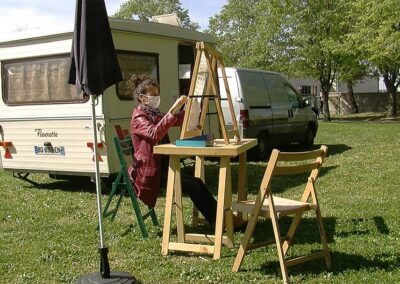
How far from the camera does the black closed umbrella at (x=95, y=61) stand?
4.13m

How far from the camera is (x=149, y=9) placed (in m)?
52.7

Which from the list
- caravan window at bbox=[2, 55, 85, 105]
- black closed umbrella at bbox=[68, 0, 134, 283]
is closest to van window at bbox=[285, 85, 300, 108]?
caravan window at bbox=[2, 55, 85, 105]

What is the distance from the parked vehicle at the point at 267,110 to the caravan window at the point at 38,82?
3662mm

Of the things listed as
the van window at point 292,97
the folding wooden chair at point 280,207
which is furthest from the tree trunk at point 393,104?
the folding wooden chair at point 280,207

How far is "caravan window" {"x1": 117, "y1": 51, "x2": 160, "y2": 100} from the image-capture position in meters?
8.05

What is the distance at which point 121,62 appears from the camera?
805 cm

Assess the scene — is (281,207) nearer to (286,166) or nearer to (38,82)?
(286,166)

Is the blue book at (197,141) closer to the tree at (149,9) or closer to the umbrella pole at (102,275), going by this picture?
the umbrella pole at (102,275)

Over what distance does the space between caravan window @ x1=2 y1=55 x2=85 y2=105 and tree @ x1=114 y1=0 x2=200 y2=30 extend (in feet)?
146

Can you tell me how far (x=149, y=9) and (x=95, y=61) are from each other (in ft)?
165

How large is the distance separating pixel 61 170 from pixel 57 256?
331 centimetres

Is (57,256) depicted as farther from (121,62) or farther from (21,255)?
(121,62)

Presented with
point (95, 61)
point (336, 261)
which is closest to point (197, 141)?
point (95, 61)

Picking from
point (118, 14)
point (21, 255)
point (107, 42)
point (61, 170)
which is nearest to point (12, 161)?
point (61, 170)
